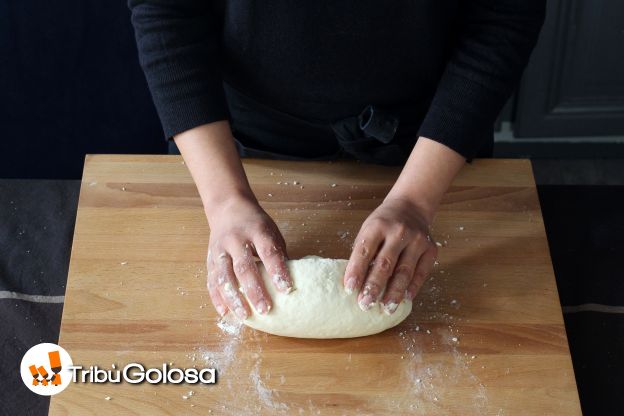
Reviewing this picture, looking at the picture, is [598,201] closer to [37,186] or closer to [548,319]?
[548,319]

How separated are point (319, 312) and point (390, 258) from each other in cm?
12

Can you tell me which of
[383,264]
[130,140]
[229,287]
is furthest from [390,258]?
[130,140]

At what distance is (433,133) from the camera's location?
1082 millimetres

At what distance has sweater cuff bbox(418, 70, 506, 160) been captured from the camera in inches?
42.1

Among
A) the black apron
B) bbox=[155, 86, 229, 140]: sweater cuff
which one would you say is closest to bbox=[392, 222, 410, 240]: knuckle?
the black apron

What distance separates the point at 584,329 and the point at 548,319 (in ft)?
0.95

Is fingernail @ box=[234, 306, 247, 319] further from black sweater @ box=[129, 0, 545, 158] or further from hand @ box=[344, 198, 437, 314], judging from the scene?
black sweater @ box=[129, 0, 545, 158]

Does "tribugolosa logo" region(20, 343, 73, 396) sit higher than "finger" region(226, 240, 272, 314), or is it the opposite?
"finger" region(226, 240, 272, 314)

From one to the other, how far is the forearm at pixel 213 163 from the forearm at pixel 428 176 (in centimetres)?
23

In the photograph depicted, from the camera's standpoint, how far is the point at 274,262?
3.18 feet

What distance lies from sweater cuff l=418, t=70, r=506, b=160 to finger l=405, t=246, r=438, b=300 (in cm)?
17

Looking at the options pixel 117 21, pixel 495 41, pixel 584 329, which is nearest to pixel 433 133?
pixel 495 41

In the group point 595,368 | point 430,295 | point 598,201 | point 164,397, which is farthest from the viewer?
point 598,201

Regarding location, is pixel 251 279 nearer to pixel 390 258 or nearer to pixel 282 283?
pixel 282 283
